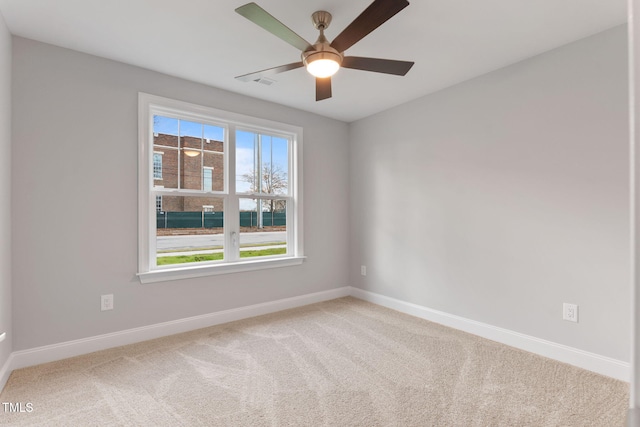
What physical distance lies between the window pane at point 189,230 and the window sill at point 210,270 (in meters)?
0.16

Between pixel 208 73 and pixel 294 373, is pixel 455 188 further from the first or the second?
pixel 208 73

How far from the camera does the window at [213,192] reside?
3.12 m

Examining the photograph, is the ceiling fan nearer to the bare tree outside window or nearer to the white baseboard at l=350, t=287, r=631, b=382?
the bare tree outside window

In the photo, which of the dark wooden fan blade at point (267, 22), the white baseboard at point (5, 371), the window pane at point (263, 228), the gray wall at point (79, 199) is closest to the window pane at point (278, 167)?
the window pane at point (263, 228)

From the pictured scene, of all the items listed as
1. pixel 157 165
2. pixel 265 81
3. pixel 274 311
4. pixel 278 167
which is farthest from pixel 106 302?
pixel 265 81

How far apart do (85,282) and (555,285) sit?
12.8 feet

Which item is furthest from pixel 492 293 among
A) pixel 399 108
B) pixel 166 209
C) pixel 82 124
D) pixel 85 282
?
pixel 82 124

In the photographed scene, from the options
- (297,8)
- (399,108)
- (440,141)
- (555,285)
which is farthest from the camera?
(399,108)

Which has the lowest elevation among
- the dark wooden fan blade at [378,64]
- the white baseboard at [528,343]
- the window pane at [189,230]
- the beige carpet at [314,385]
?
the beige carpet at [314,385]

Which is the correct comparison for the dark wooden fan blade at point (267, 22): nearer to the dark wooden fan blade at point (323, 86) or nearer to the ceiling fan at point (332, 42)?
the ceiling fan at point (332, 42)

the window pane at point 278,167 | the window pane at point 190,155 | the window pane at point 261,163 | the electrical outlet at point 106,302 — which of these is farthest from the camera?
the window pane at point 278,167

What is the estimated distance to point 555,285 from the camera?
104 inches

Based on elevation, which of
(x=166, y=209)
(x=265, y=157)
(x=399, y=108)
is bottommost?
(x=166, y=209)

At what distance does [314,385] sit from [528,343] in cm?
190
